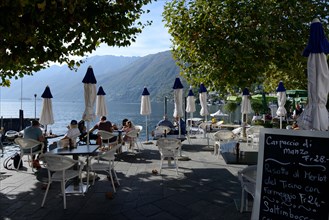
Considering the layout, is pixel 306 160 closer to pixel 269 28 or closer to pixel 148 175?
pixel 148 175

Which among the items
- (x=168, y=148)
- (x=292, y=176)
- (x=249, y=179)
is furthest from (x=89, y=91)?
(x=292, y=176)

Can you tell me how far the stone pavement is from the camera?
15.6 feet

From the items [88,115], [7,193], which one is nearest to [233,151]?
[88,115]

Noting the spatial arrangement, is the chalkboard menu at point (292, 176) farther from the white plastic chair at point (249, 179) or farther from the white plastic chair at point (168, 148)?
the white plastic chair at point (168, 148)

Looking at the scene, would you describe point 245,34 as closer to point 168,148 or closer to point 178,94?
point 178,94

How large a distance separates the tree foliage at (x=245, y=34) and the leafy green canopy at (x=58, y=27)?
2.66 m

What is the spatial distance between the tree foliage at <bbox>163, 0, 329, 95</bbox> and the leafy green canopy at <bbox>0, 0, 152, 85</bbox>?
2656 mm

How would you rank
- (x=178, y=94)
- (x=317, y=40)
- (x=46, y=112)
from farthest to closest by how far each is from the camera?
(x=178, y=94)
(x=46, y=112)
(x=317, y=40)

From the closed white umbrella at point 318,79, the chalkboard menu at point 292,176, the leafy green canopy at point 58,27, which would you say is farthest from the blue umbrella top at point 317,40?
the leafy green canopy at point 58,27

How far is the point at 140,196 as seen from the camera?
18.5 ft

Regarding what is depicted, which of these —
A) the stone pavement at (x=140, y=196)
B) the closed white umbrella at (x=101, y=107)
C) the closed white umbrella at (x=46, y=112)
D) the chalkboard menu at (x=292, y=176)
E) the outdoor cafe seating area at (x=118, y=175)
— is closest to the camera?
the chalkboard menu at (x=292, y=176)

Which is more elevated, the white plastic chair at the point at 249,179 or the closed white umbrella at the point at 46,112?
the closed white umbrella at the point at 46,112

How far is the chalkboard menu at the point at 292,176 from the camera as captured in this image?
3.04 m

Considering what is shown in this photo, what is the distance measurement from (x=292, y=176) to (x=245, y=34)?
564 cm
